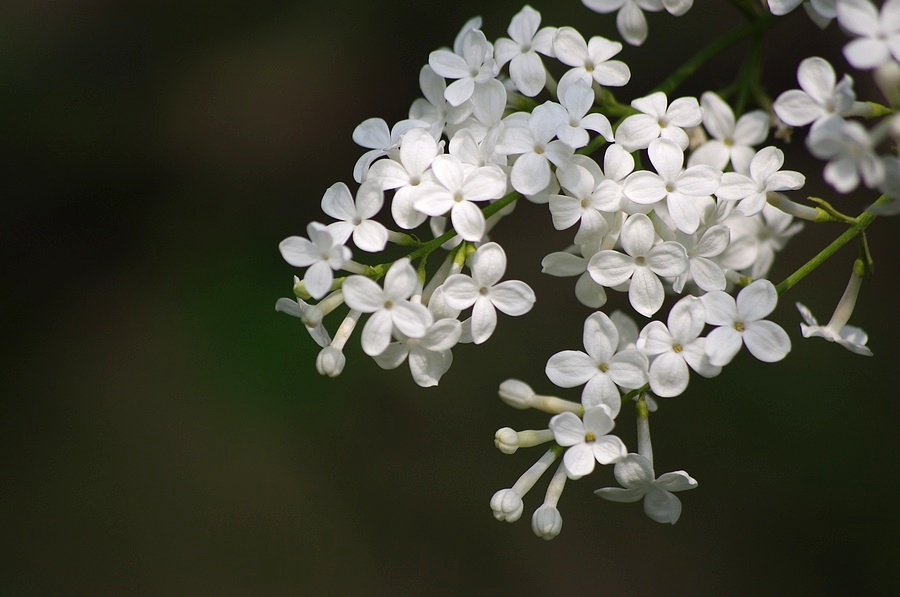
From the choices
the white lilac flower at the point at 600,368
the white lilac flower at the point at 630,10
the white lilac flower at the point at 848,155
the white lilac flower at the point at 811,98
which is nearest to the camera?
the white lilac flower at the point at 848,155

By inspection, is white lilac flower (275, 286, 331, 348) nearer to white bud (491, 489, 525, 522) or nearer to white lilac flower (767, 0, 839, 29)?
white bud (491, 489, 525, 522)

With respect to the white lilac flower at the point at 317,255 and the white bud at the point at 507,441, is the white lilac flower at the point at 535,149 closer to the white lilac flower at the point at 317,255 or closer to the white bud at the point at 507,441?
the white lilac flower at the point at 317,255

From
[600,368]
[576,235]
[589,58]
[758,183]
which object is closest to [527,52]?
[589,58]

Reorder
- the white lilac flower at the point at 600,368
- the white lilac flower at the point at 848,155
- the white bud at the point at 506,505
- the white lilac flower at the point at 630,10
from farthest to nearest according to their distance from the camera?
the white lilac flower at the point at 630,10 → the white bud at the point at 506,505 → the white lilac flower at the point at 600,368 → the white lilac flower at the point at 848,155

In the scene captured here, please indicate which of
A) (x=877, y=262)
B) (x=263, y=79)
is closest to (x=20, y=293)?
(x=263, y=79)

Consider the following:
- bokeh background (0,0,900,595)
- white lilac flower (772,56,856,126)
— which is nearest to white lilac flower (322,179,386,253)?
white lilac flower (772,56,856,126)

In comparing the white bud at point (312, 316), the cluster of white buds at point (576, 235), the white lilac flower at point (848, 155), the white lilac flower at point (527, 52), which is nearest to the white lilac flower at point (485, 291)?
the cluster of white buds at point (576, 235)

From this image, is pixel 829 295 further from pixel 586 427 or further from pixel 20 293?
pixel 20 293
